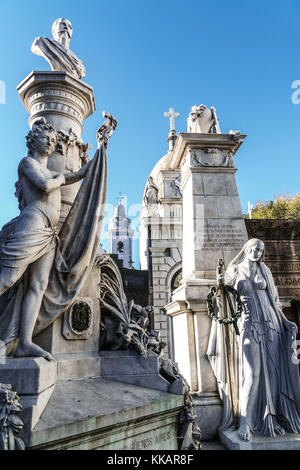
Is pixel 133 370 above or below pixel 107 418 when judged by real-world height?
above

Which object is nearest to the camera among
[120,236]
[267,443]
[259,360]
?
[267,443]

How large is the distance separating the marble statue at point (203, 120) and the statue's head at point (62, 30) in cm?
315

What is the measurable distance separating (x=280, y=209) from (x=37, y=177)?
1057 inches

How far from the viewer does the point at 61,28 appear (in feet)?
17.7

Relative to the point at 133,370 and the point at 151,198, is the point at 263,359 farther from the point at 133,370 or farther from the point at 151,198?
the point at 151,198

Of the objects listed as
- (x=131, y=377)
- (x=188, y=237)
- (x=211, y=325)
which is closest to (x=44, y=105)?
(x=188, y=237)

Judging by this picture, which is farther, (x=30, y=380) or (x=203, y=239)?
(x=203, y=239)

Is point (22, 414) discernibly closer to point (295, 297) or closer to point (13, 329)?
point (13, 329)

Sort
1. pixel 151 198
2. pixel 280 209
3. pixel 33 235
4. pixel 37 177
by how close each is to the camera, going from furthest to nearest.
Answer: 1. pixel 280 209
2. pixel 151 198
3. pixel 37 177
4. pixel 33 235

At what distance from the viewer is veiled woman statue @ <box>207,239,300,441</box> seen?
14.4 feet

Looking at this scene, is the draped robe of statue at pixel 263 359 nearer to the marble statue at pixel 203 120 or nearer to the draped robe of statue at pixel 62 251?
the draped robe of statue at pixel 62 251

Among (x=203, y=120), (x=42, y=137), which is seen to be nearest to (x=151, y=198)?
(x=203, y=120)

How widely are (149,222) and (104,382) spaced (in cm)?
1906

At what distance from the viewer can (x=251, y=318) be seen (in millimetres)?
4680
